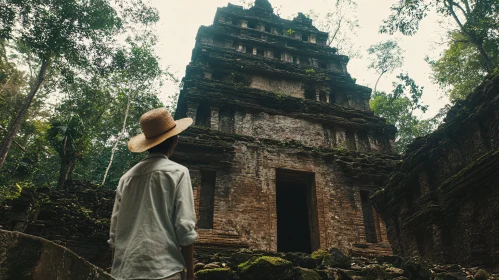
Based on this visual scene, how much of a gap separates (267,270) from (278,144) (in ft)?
22.8

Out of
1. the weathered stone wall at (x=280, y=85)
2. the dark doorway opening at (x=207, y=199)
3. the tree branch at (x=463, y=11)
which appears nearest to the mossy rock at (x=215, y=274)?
the dark doorway opening at (x=207, y=199)

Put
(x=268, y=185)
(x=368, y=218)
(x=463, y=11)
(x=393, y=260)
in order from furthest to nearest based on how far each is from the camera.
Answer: (x=463, y=11)
(x=368, y=218)
(x=268, y=185)
(x=393, y=260)

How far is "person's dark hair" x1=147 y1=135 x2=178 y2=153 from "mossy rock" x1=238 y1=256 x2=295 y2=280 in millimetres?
3103

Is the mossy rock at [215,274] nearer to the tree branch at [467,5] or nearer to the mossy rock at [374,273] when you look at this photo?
the mossy rock at [374,273]

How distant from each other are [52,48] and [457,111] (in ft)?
46.9

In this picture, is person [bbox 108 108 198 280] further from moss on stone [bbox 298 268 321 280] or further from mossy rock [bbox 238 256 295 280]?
moss on stone [bbox 298 268 321 280]

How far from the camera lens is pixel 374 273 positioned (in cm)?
528

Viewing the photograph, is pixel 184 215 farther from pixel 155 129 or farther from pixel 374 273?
pixel 374 273

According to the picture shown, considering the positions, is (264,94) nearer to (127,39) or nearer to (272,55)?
(272,55)

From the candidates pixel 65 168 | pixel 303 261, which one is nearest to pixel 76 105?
pixel 65 168

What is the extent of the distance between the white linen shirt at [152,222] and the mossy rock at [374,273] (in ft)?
13.4

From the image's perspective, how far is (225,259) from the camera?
5855 mm

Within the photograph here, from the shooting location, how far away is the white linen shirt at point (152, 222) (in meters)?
1.96

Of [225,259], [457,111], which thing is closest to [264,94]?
[457,111]
